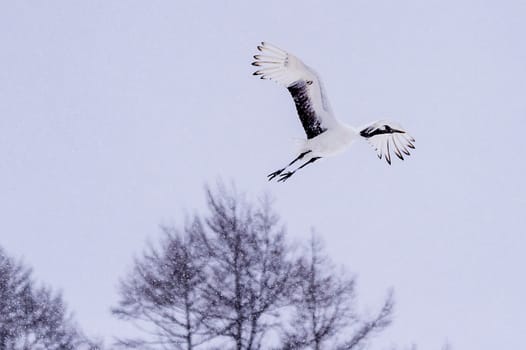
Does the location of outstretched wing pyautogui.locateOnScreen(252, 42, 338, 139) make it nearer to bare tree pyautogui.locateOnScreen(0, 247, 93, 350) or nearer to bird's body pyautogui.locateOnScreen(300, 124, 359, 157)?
bird's body pyautogui.locateOnScreen(300, 124, 359, 157)

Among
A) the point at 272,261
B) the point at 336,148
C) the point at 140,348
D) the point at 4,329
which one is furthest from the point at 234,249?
the point at 4,329

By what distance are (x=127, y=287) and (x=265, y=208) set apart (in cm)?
221

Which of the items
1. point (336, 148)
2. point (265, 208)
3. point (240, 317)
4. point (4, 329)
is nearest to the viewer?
point (336, 148)

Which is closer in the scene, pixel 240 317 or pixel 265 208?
pixel 240 317

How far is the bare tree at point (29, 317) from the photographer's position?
21.7 metres

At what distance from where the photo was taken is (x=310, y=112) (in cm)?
1602

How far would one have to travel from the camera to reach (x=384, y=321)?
1855 cm

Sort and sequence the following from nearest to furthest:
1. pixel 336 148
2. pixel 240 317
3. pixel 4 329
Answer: pixel 336 148 < pixel 240 317 < pixel 4 329

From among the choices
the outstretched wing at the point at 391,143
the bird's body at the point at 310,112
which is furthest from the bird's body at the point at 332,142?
the outstretched wing at the point at 391,143

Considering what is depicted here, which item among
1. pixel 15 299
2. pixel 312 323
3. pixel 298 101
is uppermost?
pixel 15 299

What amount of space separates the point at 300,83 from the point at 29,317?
27.3ft

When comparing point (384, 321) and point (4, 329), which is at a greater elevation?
point (4, 329)

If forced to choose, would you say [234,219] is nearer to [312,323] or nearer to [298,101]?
[312,323]

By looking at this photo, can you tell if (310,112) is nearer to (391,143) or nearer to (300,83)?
(300,83)
